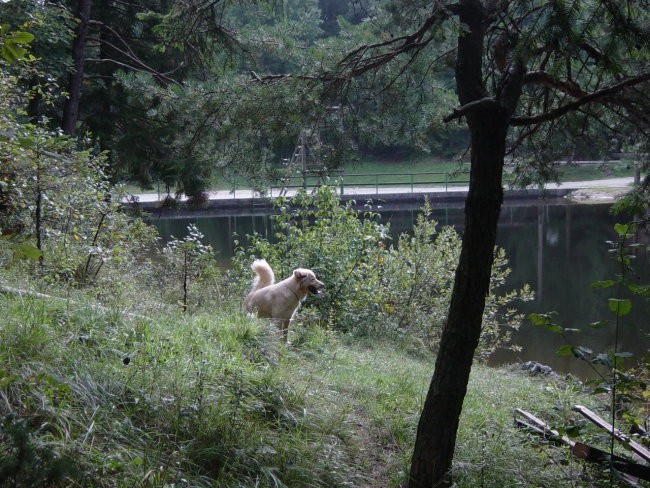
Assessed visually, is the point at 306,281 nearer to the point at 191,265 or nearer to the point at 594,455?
the point at 191,265

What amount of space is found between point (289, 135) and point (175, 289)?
14.8 ft

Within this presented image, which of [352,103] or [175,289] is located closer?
[352,103]

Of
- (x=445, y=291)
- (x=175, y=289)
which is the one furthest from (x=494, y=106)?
(x=445, y=291)

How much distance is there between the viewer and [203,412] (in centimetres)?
459

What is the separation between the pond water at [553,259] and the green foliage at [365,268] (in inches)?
53.2

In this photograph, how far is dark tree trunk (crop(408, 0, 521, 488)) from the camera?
4.57m

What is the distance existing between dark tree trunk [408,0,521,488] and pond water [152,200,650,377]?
8543mm

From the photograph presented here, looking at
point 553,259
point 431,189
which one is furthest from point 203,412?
point 431,189

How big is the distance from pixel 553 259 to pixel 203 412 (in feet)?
77.6

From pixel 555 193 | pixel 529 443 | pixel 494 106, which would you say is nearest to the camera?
pixel 494 106

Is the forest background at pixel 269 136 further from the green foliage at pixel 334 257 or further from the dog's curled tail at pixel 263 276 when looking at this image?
the dog's curled tail at pixel 263 276

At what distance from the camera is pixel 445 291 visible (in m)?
13.6

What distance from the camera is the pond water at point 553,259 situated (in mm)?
16281

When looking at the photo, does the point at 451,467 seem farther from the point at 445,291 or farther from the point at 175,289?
the point at 445,291
